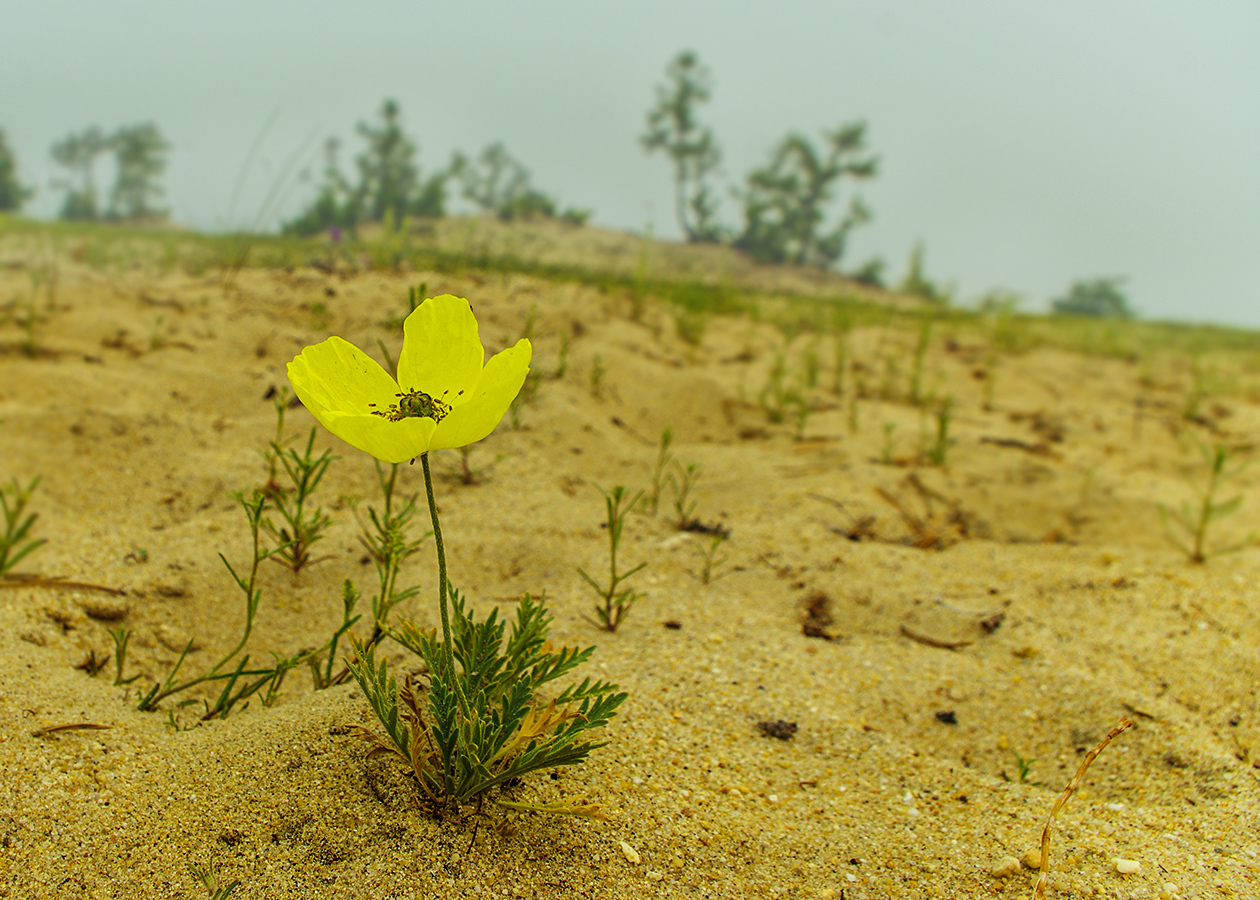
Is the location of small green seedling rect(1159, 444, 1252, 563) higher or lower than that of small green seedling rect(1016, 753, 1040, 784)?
higher

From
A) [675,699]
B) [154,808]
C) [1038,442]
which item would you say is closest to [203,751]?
[154,808]

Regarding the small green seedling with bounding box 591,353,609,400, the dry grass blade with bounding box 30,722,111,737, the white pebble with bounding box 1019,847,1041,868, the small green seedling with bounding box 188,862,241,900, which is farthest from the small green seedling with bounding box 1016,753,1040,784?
the small green seedling with bounding box 591,353,609,400

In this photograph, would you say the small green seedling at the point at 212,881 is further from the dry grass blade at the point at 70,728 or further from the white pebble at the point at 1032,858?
the white pebble at the point at 1032,858

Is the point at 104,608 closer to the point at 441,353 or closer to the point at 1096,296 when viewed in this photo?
the point at 441,353

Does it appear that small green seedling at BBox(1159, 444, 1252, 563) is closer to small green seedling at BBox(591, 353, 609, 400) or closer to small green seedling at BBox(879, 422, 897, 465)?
small green seedling at BBox(879, 422, 897, 465)

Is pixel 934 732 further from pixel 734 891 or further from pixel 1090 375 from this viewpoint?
pixel 1090 375

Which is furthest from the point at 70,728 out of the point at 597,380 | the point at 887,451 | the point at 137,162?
the point at 137,162
